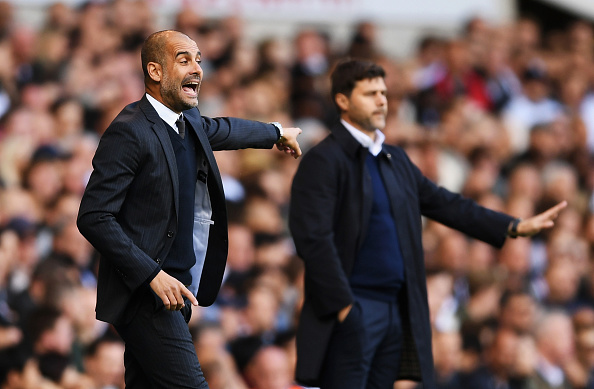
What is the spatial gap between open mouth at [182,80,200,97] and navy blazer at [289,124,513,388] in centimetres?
115

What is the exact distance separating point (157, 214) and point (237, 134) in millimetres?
590

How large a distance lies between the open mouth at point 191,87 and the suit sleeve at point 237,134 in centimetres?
22

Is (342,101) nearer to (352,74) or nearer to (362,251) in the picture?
(352,74)

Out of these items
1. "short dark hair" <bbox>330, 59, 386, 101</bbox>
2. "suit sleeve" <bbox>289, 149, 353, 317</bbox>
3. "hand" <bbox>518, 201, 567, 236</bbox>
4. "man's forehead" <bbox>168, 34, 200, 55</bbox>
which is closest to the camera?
"man's forehead" <bbox>168, 34, 200, 55</bbox>

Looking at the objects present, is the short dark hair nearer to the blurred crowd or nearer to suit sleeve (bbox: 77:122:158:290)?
suit sleeve (bbox: 77:122:158:290)

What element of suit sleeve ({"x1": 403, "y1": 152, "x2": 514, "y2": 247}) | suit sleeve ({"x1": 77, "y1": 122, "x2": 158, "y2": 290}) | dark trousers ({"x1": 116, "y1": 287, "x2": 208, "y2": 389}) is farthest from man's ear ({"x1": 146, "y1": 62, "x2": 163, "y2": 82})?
suit sleeve ({"x1": 403, "y1": 152, "x2": 514, "y2": 247})

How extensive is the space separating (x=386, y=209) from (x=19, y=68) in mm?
4199

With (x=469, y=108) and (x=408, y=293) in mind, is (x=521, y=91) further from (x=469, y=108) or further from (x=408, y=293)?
(x=408, y=293)

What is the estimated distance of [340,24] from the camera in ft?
37.1

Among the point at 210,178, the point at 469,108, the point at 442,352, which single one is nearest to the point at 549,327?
the point at 442,352

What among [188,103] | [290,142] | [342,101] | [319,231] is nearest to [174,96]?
[188,103]

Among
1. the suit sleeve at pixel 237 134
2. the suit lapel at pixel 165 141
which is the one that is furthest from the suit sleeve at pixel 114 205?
the suit sleeve at pixel 237 134

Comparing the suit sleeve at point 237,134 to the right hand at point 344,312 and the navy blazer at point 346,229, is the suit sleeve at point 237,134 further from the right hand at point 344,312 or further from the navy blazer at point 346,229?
the right hand at point 344,312

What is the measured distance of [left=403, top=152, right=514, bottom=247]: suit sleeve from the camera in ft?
16.7
